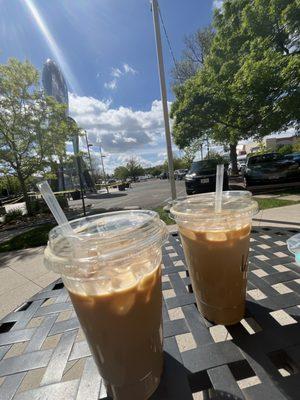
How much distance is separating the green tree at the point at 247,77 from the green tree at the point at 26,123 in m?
6.97

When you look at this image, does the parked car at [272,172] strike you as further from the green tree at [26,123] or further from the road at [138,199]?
the green tree at [26,123]

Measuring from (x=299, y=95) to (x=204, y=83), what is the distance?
492cm

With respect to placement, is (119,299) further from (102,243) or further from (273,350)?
(273,350)

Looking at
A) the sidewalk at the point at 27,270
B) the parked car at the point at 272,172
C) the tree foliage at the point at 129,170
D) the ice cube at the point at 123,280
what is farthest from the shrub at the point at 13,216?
the tree foliage at the point at 129,170

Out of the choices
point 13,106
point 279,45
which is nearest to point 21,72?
point 13,106

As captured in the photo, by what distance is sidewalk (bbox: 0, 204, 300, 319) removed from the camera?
9.98 feet

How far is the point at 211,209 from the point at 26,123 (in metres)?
11.5

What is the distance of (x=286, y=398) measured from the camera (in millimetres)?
677

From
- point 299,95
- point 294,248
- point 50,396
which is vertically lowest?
point 50,396

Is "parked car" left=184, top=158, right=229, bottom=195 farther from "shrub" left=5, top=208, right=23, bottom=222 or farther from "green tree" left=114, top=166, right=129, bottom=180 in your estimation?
"green tree" left=114, top=166, right=129, bottom=180

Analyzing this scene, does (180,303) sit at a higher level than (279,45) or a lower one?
lower

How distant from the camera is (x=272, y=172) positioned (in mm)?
10219

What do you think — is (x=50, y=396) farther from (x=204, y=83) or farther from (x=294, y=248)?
(x=204, y=83)

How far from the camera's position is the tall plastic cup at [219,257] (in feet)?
3.14
